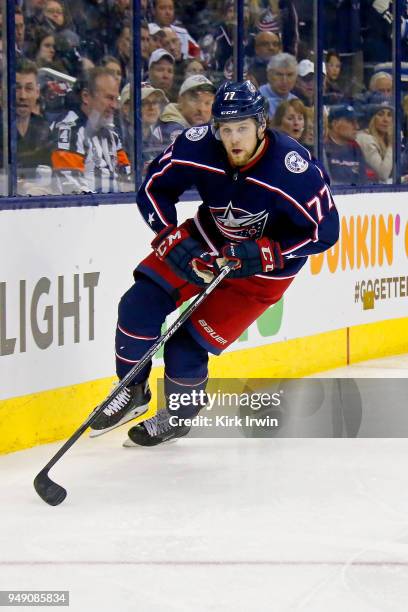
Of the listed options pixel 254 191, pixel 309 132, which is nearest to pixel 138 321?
pixel 254 191

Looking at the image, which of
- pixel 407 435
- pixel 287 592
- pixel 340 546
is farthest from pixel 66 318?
pixel 287 592

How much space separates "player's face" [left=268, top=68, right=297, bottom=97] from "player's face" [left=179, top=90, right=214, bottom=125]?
22.7 inches

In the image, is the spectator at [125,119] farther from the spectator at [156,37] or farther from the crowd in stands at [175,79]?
the spectator at [156,37]

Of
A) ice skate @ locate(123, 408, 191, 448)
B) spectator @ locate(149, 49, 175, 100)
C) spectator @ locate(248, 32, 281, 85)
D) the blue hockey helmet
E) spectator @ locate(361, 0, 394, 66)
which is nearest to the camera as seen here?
the blue hockey helmet

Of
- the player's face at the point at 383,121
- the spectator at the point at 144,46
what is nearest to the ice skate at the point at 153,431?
the spectator at the point at 144,46

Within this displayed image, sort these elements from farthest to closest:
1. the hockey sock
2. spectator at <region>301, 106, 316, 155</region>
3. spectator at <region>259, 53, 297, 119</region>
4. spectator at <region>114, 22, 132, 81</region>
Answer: spectator at <region>301, 106, 316, 155</region>
spectator at <region>259, 53, 297, 119</region>
spectator at <region>114, 22, 132, 81</region>
the hockey sock

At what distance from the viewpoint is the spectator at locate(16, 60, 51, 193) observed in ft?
16.2

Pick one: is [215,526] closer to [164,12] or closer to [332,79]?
[164,12]

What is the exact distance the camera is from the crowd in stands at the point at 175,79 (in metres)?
5.05

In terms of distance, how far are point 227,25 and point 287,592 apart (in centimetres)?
364

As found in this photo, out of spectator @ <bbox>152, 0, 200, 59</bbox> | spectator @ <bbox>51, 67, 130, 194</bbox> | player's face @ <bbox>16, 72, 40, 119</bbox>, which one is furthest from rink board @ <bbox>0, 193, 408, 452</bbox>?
spectator @ <bbox>152, 0, 200, 59</bbox>

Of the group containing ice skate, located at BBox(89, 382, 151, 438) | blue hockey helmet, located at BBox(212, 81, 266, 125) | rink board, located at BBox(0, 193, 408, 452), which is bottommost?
ice skate, located at BBox(89, 382, 151, 438)

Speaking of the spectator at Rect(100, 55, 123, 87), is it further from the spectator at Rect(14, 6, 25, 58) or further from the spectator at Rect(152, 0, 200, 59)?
the spectator at Rect(14, 6, 25, 58)

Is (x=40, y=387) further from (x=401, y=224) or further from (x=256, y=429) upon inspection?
(x=401, y=224)
